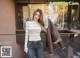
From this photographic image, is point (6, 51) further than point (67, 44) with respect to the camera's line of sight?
Yes

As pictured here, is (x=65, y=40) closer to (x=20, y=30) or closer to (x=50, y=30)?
(x=50, y=30)

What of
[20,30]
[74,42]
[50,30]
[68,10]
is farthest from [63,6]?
→ [50,30]

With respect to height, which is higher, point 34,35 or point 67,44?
point 34,35

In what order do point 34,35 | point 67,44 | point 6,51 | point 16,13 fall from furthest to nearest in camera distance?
1. point 16,13
2. point 6,51
3. point 67,44
4. point 34,35

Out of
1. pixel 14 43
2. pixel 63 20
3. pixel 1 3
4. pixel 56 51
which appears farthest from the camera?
pixel 63 20

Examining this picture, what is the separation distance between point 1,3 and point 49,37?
11.4 feet

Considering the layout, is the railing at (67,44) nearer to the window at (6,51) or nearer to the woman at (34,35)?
the window at (6,51)

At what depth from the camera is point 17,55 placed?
22.0 ft

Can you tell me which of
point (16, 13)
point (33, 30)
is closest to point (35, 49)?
point (33, 30)

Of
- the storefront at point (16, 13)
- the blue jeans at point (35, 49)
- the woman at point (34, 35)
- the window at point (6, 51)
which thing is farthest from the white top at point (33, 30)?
the storefront at point (16, 13)

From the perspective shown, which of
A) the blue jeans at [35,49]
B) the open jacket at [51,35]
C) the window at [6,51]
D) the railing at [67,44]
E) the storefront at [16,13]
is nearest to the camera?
the blue jeans at [35,49]

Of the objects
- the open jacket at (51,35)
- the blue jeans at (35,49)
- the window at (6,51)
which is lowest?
the window at (6,51)

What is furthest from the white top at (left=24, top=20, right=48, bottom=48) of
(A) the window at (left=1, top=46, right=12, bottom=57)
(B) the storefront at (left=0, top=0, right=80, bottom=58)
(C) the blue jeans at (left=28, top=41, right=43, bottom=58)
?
(B) the storefront at (left=0, top=0, right=80, bottom=58)

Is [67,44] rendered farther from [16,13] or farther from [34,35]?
[16,13]
